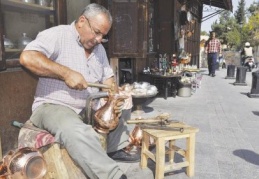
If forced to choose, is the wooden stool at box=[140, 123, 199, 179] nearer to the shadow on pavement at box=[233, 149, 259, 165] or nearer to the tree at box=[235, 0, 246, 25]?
the shadow on pavement at box=[233, 149, 259, 165]

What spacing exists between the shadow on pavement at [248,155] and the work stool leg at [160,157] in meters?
1.32

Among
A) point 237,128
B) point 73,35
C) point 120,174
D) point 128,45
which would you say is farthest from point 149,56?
point 120,174

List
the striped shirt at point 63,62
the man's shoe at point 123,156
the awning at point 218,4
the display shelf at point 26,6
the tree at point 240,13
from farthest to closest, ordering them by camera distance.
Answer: the tree at point 240,13 → the awning at point 218,4 → the man's shoe at point 123,156 → the display shelf at point 26,6 → the striped shirt at point 63,62

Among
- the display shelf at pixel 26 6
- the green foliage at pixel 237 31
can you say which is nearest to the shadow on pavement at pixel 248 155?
the display shelf at pixel 26 6

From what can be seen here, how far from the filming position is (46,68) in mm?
2055

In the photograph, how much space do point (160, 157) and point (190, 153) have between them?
0.38m

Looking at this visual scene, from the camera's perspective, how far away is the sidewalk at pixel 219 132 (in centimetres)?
305

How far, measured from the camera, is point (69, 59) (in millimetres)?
2447

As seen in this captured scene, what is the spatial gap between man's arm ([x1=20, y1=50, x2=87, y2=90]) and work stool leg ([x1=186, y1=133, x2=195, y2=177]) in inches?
51.0

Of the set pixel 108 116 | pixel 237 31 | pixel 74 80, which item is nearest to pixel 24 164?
pixel 74 80

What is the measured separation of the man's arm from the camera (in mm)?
2039

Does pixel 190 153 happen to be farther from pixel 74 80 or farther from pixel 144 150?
pixel 74 80

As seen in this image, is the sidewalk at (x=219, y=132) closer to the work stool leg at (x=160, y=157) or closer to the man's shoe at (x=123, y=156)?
the man's shoe at (x=123, y=156)

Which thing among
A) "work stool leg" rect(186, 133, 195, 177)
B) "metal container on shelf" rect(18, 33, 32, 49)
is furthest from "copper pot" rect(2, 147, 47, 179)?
"metal container on shelf" rect(18, 33, 32, 49)
